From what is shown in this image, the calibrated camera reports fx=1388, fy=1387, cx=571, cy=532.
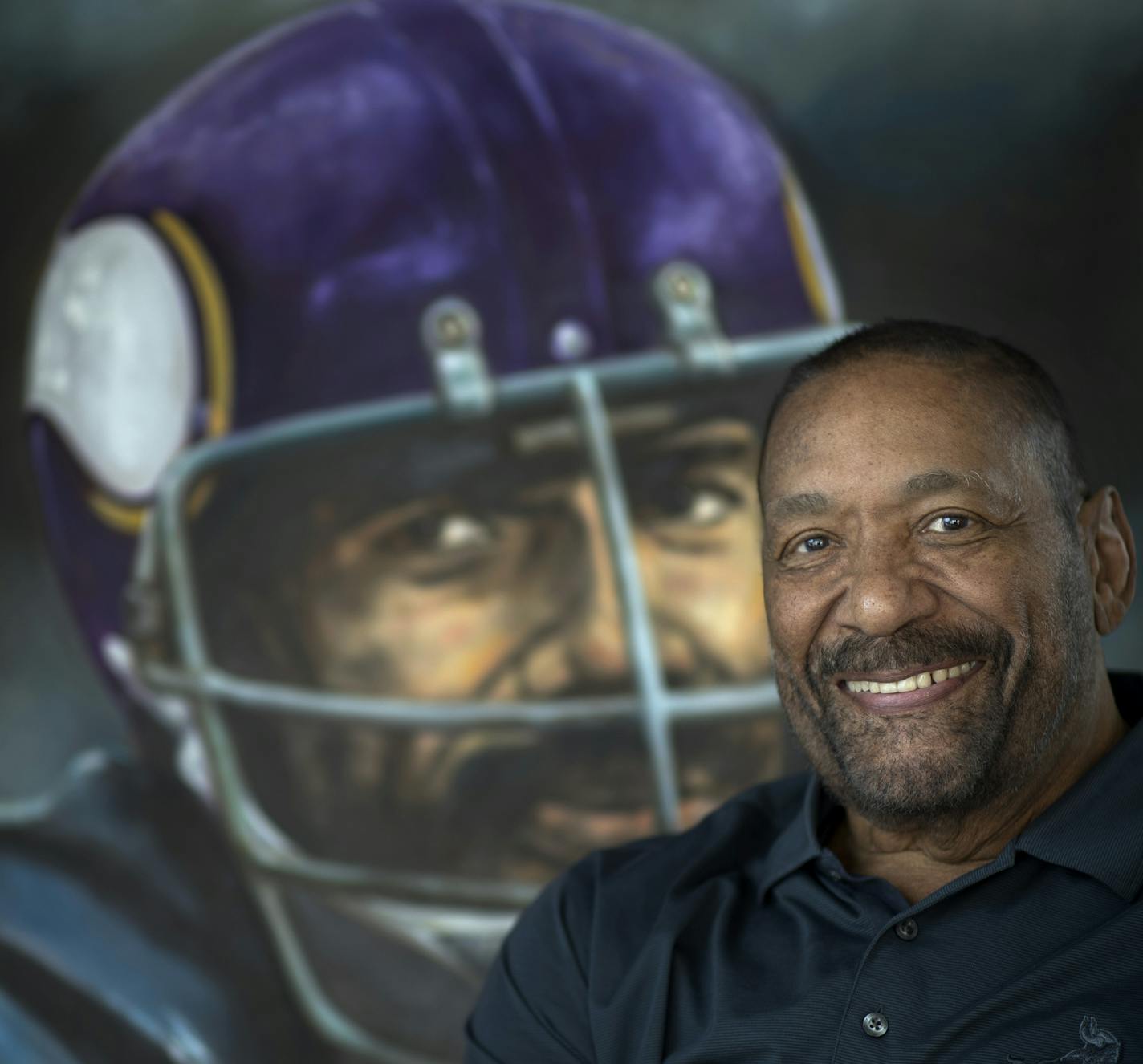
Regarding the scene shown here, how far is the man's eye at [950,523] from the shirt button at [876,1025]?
0.38 meters

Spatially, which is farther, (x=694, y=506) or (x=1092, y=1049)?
(x=694, y=506)

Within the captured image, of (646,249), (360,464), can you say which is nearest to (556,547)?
(360,464)

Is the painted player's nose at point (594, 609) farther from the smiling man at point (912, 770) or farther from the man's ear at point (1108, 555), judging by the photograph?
the man's ear at point (1108, 555)

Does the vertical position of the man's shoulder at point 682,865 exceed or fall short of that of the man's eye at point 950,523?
it falls short

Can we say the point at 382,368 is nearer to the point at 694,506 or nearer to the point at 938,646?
the point at 694,506

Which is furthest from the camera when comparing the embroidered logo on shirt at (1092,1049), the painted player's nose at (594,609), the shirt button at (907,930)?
the painted player's nose at (594,609)

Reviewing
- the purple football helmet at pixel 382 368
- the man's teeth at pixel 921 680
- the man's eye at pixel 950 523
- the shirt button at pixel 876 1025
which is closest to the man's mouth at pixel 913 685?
the man's teeth at pixel 921 680

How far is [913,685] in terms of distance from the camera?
3.65 ft

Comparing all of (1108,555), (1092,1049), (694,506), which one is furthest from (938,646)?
(694,506)

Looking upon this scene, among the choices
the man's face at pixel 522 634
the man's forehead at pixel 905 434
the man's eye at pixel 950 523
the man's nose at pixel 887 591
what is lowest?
the man's face at pixel 522 634

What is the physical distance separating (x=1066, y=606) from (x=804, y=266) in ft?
2.77

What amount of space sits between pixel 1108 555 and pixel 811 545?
26 cm

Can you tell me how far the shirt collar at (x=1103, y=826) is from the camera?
1.04m

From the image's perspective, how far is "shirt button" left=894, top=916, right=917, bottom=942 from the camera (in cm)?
106
